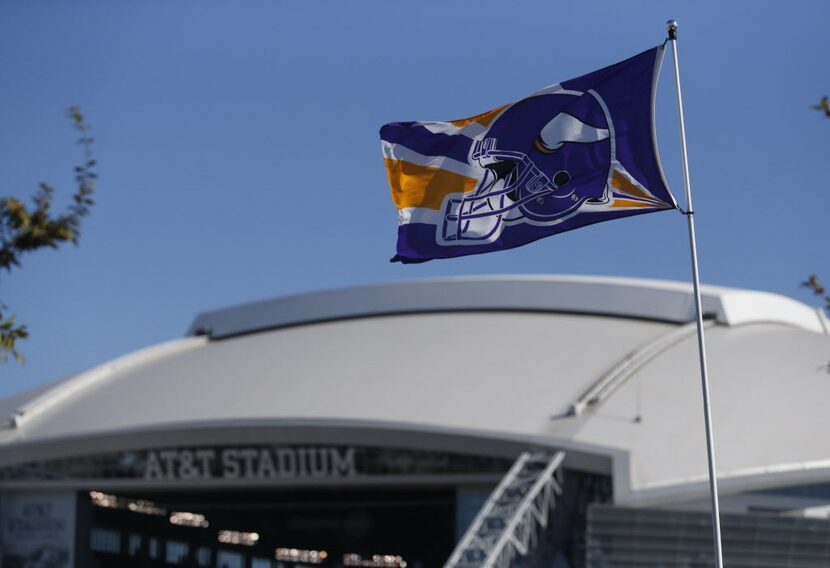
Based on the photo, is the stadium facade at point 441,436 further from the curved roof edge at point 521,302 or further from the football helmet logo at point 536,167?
the football helmet logo at point 536,167

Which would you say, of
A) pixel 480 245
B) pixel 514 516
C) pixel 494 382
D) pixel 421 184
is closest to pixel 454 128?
pixel 421 184

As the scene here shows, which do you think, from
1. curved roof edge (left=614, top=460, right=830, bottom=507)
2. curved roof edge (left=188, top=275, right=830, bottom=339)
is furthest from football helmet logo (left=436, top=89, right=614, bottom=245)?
curved roof edge (left=188, top=275, right=830, bottom=339)

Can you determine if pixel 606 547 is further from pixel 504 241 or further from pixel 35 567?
pixel 35 567

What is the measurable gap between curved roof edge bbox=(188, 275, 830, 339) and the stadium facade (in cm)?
9

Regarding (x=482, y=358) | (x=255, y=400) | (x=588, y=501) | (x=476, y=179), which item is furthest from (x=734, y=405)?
(x=476, y=179)

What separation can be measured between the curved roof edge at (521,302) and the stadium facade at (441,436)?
0.28 ft

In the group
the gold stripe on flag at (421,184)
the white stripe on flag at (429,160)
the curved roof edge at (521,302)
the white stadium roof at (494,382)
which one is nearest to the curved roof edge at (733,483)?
the white stadium roof at (494,382)

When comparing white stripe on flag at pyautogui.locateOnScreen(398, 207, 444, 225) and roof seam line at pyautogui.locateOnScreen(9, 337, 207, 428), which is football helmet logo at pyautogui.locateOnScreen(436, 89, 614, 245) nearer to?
white stripe on flag at pyautogui.locateOnScreen(398, 207, 444, 225)

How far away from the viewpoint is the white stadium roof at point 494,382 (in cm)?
3547

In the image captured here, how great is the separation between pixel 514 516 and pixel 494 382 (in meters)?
7.52

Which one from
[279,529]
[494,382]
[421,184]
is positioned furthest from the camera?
[279,529]

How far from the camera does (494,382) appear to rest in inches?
1591

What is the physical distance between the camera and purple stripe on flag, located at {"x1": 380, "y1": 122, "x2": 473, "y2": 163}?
1894cm

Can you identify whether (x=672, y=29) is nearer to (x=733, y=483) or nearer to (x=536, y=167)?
(x=536, y=167)
